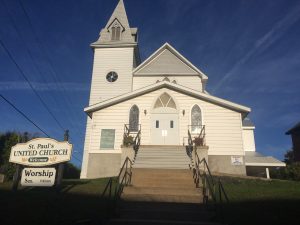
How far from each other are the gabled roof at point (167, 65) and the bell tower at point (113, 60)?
1495 millimetres

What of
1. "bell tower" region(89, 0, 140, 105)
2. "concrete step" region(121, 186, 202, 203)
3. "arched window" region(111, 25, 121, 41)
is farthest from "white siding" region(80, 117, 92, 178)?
"concrete step" region(121, 186, 202, 203)

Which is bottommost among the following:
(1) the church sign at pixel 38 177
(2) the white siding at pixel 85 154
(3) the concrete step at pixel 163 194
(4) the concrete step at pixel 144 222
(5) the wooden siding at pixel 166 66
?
(4) the concrete step at pixel 144 222

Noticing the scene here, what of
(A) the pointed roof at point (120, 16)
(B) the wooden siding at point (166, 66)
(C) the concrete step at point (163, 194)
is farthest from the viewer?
(A) the pointed roof at point (120, 16)

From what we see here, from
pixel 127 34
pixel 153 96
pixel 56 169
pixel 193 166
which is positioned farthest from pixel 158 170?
pixel 127 34

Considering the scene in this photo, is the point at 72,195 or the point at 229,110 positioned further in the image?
the point at 229,110

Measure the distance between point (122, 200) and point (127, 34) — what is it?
2317 cm

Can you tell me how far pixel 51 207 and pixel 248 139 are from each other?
2209 cm

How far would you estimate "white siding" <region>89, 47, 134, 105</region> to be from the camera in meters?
26.8

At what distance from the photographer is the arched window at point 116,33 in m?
30.2

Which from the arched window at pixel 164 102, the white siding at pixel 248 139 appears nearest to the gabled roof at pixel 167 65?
the white siding at pixel 248 139

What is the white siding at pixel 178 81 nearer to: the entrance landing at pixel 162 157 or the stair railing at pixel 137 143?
the stair railing at pixel 137 143

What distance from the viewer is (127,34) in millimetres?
30219

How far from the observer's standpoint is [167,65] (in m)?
27.5

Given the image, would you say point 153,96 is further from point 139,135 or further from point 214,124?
point 214,124
